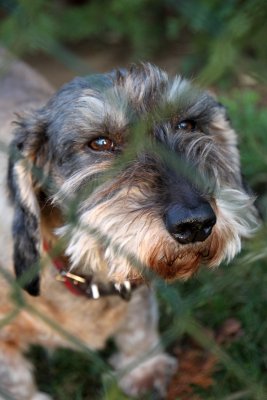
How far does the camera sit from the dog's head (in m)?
2.11

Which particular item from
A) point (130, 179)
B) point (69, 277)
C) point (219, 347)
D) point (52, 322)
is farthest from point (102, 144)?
point (219, 347)

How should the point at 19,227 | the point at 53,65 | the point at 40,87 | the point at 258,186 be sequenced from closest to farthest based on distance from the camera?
the point at 19,227 < the point at 258,186 < the point at 40,87 < the point at 53,65

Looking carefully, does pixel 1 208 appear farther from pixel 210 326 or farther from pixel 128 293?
pixel 210 326

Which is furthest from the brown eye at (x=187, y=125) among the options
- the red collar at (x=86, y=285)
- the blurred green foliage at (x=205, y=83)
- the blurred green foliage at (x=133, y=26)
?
the blurred green foliage at (x=133, y=26)

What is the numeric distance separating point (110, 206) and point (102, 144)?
0.89ft

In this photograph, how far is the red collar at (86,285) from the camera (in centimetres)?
267

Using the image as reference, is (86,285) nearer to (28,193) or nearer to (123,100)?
(28,193)

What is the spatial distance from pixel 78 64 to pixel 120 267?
39.6 inches

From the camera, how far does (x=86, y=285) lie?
8.98 feet

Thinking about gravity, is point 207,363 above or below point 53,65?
below

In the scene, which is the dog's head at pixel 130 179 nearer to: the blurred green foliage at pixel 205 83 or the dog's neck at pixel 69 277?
the dog's neck at pixel 69 277

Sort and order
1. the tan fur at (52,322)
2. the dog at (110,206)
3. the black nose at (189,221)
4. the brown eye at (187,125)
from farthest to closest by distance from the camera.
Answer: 1. the tan fur at (52,322)
2. the brown eye at (187,125)
3. the dog at (110,206)
4. the black nose at (189,221)

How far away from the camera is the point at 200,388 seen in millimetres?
2682

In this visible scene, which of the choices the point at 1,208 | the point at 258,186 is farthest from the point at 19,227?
the point at 258,186
